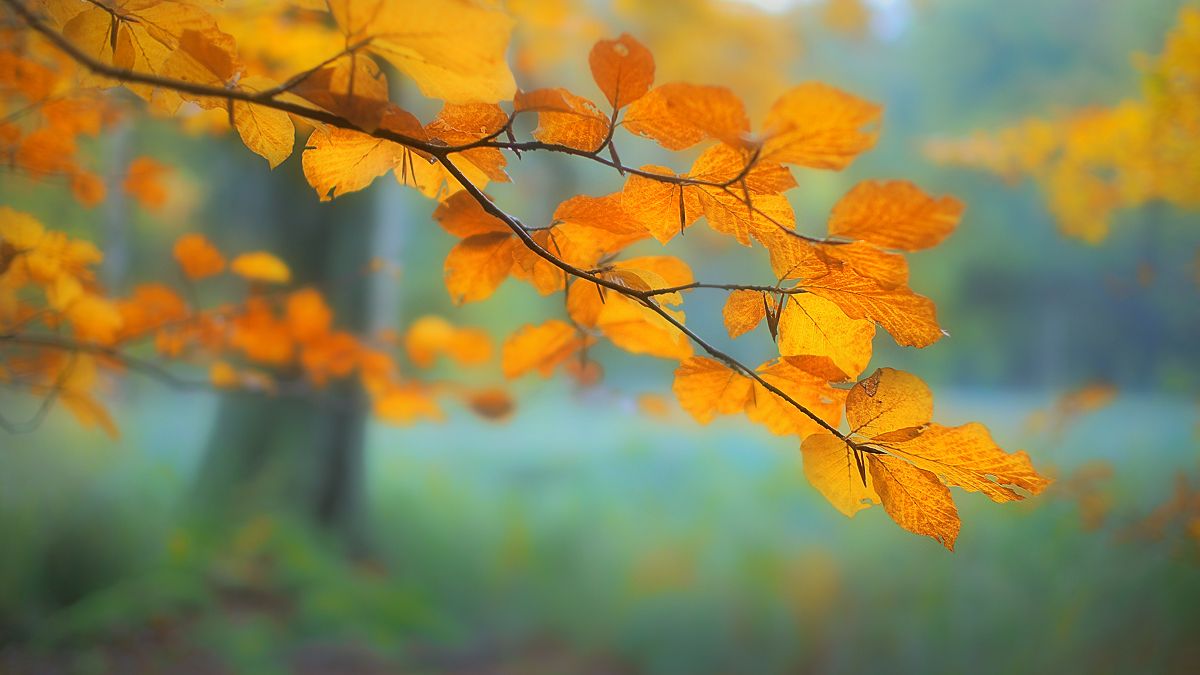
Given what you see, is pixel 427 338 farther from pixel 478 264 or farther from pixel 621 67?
pixel 621 67

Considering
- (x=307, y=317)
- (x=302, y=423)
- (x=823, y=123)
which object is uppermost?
(x=302, y=423)

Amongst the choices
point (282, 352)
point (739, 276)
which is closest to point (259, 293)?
point (282, 352)

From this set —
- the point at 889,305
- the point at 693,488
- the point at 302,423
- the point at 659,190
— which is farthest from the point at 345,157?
the point at 693,488

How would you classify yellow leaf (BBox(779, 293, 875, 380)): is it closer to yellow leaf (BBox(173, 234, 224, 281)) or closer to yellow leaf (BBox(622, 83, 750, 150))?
yellow leaf (BBox(622, 83, 750, 150))

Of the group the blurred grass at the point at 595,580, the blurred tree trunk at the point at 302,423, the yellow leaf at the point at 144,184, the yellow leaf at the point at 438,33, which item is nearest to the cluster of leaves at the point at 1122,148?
the blurred grass at the point at 595,580

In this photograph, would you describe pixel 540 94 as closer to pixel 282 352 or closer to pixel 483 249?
pixel 483 249

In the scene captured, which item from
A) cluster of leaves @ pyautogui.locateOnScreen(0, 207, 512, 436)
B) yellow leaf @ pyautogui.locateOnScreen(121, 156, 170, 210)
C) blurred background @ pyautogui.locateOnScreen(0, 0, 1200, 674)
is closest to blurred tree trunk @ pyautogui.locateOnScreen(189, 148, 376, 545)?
blurred background @ pyautogui.locateOnScreen(0, 0, 1200, 674)
